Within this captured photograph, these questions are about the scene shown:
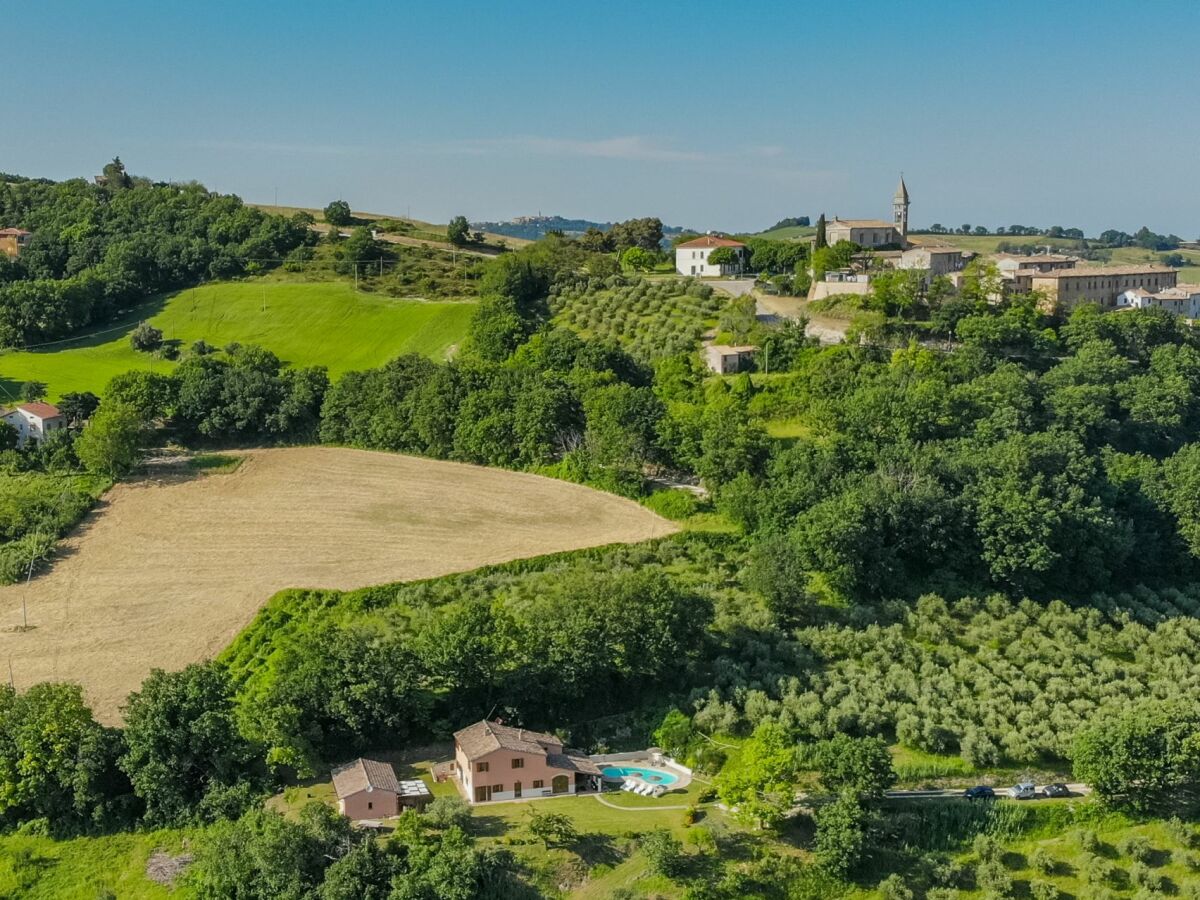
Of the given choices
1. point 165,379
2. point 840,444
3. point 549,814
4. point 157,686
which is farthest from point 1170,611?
point 165,379

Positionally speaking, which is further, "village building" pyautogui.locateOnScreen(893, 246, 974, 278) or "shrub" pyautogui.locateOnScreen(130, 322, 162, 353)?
"shrub" pyautogui.locateOnScreen(130, 322, 162, 353)

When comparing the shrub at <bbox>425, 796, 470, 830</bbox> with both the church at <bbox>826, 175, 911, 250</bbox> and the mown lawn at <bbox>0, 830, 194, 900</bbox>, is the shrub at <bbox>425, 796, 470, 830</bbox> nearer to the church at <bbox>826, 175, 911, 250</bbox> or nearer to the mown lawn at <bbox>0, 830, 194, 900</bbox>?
the mown lawn at <bbox>0, 830, 194, 900</bbox>

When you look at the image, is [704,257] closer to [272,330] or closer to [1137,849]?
[272,330]

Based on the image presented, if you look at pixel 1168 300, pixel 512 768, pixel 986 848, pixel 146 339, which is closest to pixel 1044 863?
pixel 986 848

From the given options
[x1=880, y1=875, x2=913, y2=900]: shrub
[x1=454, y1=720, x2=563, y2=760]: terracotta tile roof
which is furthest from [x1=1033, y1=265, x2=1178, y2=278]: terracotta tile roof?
[x1=454, y1=720, x2=563, y2=760]: terracotta tile roof

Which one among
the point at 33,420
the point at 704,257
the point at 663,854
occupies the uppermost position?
the point at 704,257

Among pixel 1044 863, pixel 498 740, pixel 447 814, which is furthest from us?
pixel 498 740
